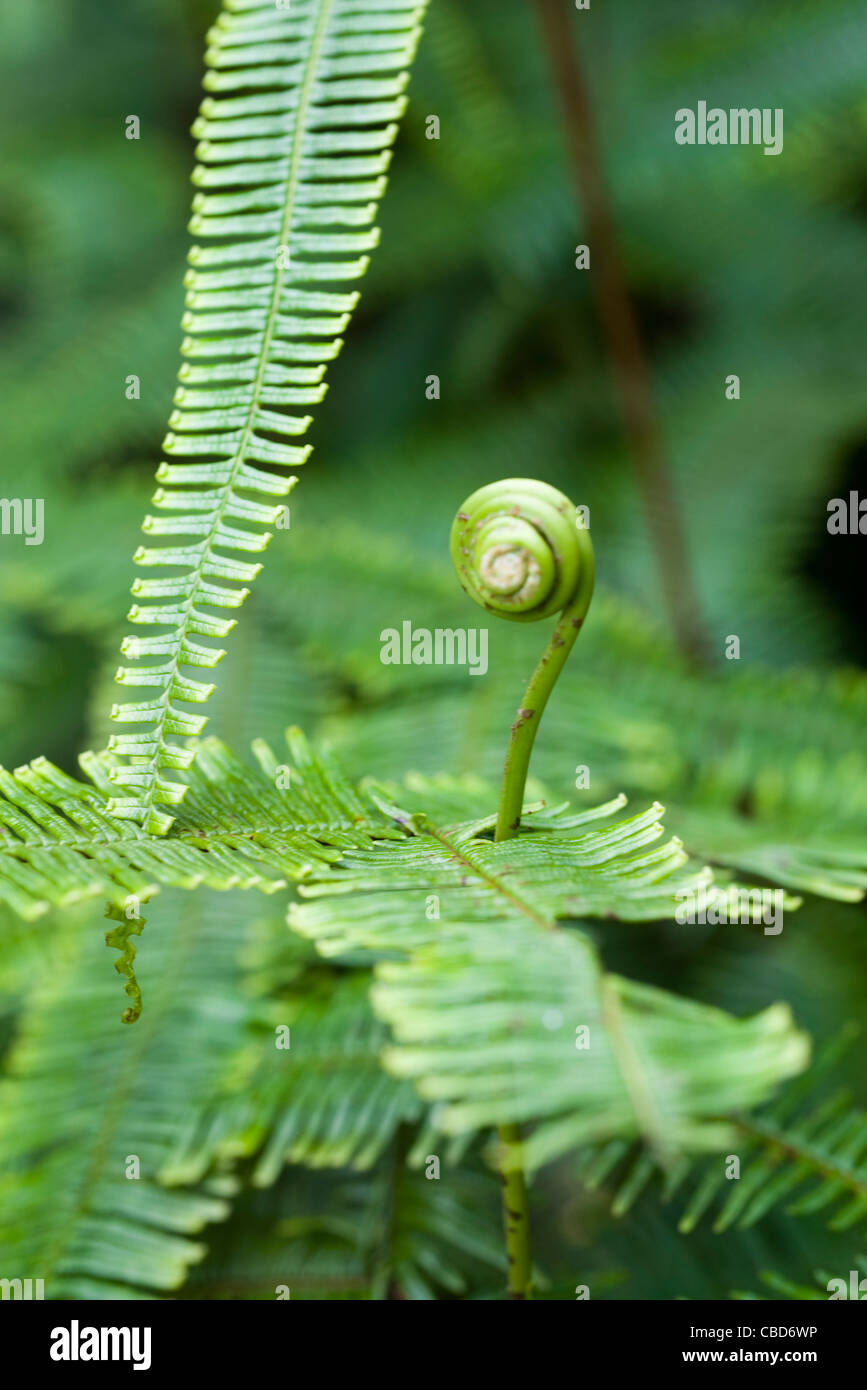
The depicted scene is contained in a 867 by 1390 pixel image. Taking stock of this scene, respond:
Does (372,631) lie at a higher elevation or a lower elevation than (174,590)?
higher

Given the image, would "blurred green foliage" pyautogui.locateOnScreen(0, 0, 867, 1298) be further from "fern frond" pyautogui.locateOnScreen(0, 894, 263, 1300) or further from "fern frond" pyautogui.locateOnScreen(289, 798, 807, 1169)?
"fern frond" pyautogui.locateOnScreen(289, 798, 807, 1169)

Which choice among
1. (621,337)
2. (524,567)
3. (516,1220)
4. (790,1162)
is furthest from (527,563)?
(621,337)

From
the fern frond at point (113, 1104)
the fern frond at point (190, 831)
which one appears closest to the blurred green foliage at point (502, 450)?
the fern frond at point (113, 1104)

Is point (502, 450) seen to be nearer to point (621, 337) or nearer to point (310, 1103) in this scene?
point (621, 337)

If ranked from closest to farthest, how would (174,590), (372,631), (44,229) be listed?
(174,590) → (372,631) → (44,229)

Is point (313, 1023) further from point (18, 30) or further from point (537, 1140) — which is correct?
point (18, 30)
